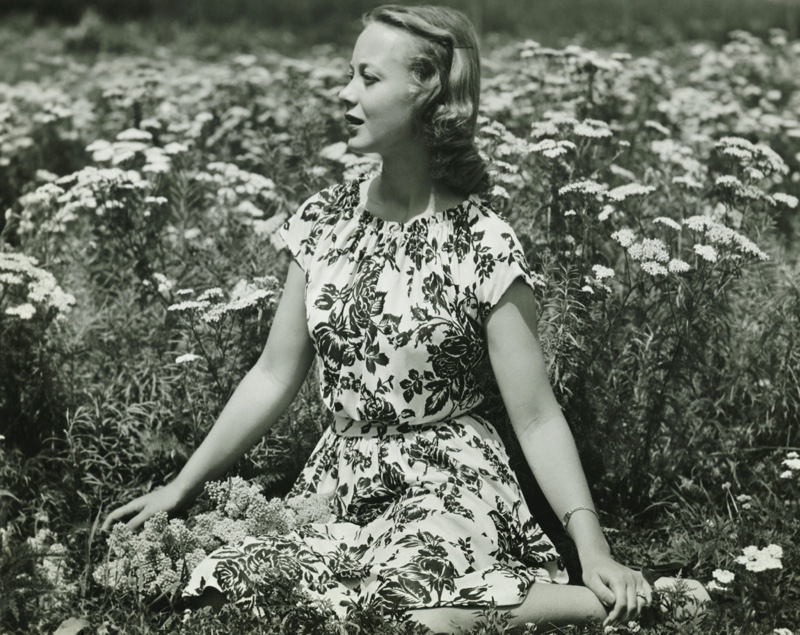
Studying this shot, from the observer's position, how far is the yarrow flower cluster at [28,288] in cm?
336

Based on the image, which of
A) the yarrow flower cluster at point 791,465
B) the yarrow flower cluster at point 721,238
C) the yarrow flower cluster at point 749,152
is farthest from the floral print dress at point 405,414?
the yarrow flower cluster at point 749,152

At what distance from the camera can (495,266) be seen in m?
2.81

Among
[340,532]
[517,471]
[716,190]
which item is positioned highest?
[716,190]

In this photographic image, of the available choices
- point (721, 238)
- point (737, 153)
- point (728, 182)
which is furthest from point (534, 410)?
point (737, 153)

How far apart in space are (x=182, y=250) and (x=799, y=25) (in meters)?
8.91

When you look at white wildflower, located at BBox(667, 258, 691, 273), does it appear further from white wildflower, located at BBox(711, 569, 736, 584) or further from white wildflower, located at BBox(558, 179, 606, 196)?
white wildflower, located at BBox(711, 569, 736, 584)

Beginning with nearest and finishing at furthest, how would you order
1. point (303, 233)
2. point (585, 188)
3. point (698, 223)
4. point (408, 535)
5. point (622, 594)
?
1. point (622, 594)
2. point (408, 535)
3. point (303, 233)
4. point (698, 223)
5. point (585, 188)

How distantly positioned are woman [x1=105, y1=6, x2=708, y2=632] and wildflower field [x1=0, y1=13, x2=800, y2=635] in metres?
0.13

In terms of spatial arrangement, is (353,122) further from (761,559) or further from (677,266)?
(761,559)

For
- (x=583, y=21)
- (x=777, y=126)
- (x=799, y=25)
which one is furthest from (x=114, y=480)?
(x=583, y=21)

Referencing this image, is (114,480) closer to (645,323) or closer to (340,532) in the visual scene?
(340,532)

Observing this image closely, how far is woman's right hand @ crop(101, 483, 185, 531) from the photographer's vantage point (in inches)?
114

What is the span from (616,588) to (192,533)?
1.11m

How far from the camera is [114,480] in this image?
3.55 meters
